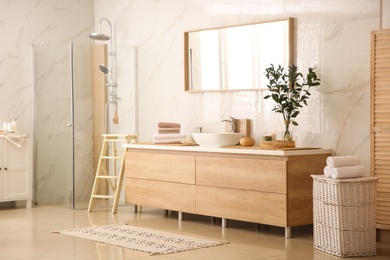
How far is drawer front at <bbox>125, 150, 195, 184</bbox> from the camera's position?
6.37 metres

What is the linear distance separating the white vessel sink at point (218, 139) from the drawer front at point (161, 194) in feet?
1.43

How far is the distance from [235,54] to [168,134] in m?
0.99

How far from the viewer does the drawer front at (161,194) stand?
6.39m

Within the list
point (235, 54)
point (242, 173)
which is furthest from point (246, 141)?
point (235, 54)

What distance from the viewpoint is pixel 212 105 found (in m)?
6.91

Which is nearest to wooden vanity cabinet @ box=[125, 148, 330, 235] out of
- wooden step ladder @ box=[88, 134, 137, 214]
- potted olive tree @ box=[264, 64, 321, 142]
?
wooden step ladder @ box=[88, 134, 137, 214]

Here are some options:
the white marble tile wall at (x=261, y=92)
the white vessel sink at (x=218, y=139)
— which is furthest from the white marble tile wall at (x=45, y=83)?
the white vessel sink at (x=218, y=139)

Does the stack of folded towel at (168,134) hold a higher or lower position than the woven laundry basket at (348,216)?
higher

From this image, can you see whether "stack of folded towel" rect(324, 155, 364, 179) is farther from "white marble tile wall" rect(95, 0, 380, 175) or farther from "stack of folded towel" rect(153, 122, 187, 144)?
"stack of folded towel" rect(153, 122, 187, 144)

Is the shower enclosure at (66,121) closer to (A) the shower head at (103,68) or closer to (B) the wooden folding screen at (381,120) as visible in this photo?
(A) the shower head at (103,68)

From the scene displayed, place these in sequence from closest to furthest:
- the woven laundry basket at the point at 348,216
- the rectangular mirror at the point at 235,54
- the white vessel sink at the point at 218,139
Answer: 1. the woven laundry basket at the point at 348,216
2. the white vessel sink at the point at 218,139
3. the rectangular mirror at the point at 235,54

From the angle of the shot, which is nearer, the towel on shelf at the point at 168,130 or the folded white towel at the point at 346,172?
the folded white towel at the point at 346,172

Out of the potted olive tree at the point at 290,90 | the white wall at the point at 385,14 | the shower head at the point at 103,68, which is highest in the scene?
the white wall at the point at 385,14

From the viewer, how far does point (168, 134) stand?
22.2 feet
